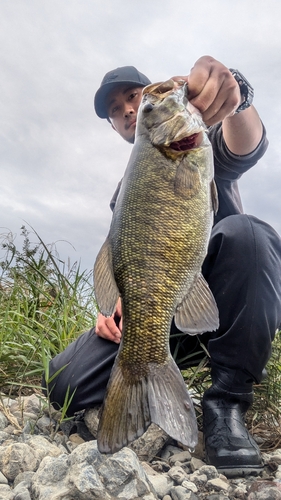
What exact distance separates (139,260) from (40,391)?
6.75 feet

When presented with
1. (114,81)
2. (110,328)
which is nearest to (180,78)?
(110,328)

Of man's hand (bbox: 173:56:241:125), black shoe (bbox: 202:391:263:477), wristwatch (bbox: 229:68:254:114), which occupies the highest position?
wristwatch (bbox: 229:68:254:114)

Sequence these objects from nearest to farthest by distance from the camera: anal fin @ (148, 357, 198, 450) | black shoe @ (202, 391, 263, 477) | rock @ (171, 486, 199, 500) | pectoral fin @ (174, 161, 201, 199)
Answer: anal fin @ (148, 357, 198, 450) < pectoral fin @ (174, 161, 201, 199) < rock @ (171, 486, 199, 500) < black shoe @ (202, 391, 263, 477)

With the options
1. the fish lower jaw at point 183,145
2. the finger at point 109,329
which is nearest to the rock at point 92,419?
the finger at point 109,329

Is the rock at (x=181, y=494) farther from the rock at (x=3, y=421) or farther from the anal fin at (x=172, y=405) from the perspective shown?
the rock at (x=3, y=421)

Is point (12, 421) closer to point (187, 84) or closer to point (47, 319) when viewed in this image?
point (47, 319)

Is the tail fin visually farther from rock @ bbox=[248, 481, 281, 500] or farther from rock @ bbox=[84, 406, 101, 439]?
rock @ bbox=[84, 406, 101, 439]

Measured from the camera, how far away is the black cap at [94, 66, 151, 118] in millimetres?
4562

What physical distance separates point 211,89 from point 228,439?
6.32 feet

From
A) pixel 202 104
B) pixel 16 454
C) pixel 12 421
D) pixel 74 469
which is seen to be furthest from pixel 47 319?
pixel 202 104

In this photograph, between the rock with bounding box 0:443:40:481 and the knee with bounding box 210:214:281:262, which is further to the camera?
the knee with bounding box 210:214:281:262

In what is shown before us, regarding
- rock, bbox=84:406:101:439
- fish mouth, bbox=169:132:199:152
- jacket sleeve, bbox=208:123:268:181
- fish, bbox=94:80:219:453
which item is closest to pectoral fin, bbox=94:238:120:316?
fish, bbox=94:80:219:453

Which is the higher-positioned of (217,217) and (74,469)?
(217,217)

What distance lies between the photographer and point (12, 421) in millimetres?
2855
